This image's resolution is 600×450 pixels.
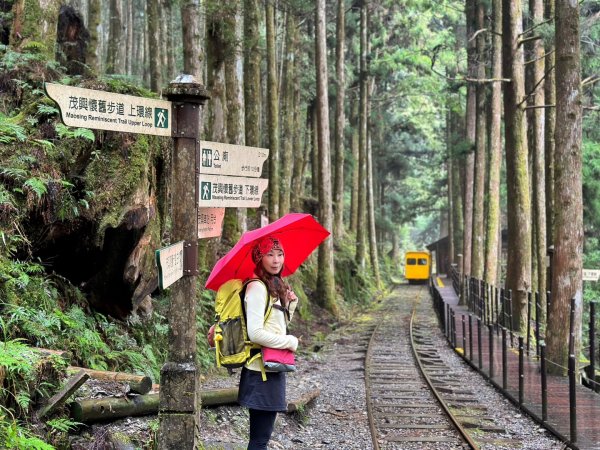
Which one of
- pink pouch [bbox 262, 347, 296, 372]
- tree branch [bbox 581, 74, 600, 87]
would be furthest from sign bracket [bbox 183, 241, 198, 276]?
tree branch [bbox 581, 74, 600, 87]

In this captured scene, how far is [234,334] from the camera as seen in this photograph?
4.97 m

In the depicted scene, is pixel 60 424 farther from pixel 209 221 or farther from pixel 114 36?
pixel 114 36

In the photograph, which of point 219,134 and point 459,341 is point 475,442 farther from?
point 459,341

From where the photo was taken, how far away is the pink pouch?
16.1ft

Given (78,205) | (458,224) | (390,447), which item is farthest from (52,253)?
(458,224)

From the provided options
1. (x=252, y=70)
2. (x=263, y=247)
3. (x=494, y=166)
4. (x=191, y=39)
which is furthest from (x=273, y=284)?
(x=494, y=166)

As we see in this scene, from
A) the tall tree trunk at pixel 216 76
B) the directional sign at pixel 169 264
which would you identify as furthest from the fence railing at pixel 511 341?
the tall tree trunk at pixel 216 76

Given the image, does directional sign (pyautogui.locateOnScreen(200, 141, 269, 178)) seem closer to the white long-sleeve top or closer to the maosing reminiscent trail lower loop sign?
the maosing reminiscent trail lower loop sign

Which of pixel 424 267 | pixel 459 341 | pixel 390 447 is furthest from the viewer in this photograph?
pixel 424 267

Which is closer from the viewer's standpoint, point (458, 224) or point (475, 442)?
point (475, 442)

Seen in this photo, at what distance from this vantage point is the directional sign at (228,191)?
17.6ft

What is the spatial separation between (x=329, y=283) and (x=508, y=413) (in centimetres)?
1346

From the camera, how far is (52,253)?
8.16 m

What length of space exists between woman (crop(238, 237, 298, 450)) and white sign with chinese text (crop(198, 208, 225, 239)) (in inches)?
22.3
